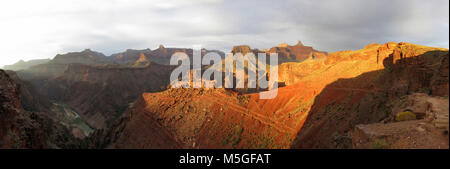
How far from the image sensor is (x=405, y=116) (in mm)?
12180

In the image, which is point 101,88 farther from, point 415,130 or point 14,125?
point 415,130

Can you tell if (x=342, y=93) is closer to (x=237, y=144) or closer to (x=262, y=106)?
(x=262, y=106)

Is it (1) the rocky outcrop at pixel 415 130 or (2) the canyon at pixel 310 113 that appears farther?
(2) the canyon at pixel 310 113

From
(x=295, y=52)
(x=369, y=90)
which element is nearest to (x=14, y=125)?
(x=369, y=90)

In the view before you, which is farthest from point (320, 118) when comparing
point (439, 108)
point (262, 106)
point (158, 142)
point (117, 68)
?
point (117, 68)

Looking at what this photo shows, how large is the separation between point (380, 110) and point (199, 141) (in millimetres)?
16922

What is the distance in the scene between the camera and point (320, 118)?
20.2m

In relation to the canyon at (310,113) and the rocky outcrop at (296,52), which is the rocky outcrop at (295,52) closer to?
the rocky outcrop at (296,52)

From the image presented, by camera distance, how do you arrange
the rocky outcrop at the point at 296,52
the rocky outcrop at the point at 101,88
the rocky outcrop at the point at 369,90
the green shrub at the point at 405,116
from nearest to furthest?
the green shrub at the point at 405,116, the rocky outcrop at the point at 369,90, the rocky outcrop at the point at 101,88, the rocky outcrop at the point at 296,52

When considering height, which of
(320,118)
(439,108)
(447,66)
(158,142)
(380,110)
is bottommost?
(158,142)

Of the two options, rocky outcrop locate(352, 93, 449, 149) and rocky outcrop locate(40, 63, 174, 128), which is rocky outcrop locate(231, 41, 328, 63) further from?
rocky outcrop locate(352, 93, 449, 149)

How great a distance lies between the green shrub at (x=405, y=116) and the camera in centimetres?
1195

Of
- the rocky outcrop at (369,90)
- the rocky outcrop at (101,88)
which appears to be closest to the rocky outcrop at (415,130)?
the rocky outcrop at (369,90)

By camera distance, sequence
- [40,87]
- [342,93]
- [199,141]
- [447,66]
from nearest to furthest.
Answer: [447,66]
[342,93]
[199,141]
[40,87]
